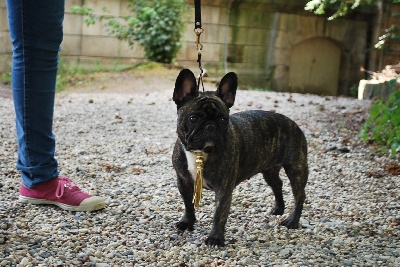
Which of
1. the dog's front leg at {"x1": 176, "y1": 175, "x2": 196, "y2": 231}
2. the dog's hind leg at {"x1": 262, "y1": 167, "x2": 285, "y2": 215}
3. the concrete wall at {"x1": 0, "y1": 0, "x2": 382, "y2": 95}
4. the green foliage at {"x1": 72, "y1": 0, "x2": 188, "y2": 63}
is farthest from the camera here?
the concrete wall at {"x1": 0, "y1": 0, "x2": 382, "y2": 95}

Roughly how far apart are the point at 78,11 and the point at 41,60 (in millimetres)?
8519

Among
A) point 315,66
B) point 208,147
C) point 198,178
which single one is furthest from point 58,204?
point 315,66

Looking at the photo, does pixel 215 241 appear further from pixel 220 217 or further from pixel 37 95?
pixel 37 95

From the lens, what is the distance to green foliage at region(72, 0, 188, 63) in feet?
35.3

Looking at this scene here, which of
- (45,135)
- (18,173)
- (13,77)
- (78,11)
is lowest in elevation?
(18,173)

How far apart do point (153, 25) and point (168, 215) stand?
26.5ft

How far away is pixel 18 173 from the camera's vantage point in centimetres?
411

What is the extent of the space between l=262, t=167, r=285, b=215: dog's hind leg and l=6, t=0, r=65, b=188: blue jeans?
136 cm

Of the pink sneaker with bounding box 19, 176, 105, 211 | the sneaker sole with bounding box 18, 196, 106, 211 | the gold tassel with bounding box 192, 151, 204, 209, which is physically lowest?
the sneaker sole with bounding box 18, 196, 106, 211

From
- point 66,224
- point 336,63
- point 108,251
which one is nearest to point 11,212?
point 66,224

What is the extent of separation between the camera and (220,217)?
278cm

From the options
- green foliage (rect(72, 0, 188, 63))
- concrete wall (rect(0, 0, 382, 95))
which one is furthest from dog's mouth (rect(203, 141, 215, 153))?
concrete wall (rect(0, 0, 382, 95))

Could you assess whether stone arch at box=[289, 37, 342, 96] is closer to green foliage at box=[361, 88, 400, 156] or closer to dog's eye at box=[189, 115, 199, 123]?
green foliage at box=[361, 88, 400, 156]

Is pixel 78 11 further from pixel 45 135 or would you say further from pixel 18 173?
pixel 45 135
